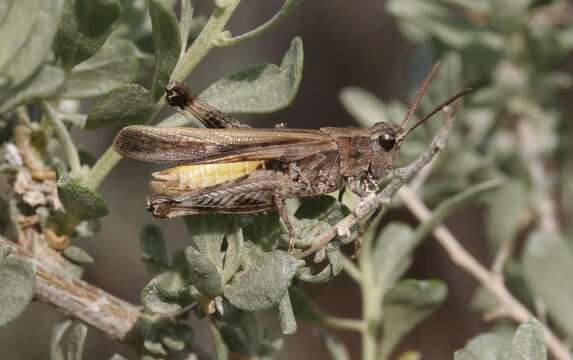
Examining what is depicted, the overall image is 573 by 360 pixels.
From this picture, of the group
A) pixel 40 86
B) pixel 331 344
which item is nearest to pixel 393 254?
pixel 331 344

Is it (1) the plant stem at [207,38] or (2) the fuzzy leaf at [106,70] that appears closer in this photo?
(1) the plant stem at [207,38]

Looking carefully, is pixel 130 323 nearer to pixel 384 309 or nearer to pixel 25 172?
pixel 25 172

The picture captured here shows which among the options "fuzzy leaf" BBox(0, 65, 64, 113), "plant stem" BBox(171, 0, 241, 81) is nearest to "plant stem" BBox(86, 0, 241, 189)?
"plant stem" BBox(171, 0, 241, 81)

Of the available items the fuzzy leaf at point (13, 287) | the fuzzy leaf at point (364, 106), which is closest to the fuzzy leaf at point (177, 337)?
the fuzzy leaf at point (13, 287)

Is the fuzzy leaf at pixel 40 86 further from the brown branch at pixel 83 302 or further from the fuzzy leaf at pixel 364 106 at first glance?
the fuzzy leaf at pixel 364 106

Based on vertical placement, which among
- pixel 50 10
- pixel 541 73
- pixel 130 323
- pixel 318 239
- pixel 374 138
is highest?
pixel 541 73

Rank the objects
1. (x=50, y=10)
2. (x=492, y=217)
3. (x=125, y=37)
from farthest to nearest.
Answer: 1. (x=492, y=217)
2. (x=125, y=37)
3. (x=50, y=10)

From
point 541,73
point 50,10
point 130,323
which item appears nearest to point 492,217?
point 541,73
